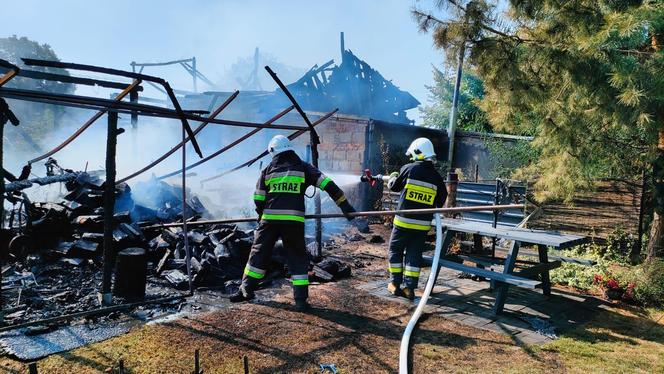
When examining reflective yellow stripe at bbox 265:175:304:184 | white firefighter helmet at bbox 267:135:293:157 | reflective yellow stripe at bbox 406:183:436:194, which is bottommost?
reflective yellow stripe at bbox 406:183:436:194

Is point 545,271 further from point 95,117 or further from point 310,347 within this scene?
point 95,117

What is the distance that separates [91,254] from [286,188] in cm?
351

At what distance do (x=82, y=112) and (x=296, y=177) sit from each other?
2177 cm

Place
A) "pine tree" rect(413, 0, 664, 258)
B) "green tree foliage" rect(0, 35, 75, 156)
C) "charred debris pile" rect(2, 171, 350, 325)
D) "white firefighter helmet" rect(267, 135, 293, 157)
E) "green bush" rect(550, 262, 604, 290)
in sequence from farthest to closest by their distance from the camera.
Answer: "green tree foliage" rect(0, 35, 75, 156), "green bush" rect(550, 262, 604, 290), "charred debris pile" rect(2, 171, 350, 325), "white firefighter helmet" rect(267, 135, 293, 157), "pine tree" rect(413, 0, 664, 258)

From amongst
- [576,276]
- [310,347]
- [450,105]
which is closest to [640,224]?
[576,276]

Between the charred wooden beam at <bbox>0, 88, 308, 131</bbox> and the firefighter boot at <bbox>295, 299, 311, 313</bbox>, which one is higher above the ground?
the charred wooden beam at <bbox>0, 88, 308, 131</bbox>

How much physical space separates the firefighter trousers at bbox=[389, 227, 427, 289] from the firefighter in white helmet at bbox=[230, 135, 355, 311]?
1.10 metres

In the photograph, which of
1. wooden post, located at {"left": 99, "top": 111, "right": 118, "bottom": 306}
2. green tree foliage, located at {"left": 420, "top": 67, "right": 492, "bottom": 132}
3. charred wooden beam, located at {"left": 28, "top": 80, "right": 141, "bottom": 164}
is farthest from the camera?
green tree foliage, located at {"left": 420, "top": 67, "right": 492, "bottom": 132}

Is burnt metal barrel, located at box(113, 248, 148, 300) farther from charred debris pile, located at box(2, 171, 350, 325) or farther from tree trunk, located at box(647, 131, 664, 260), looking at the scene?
tree trunk, located at box(647, 131, 664, 260)

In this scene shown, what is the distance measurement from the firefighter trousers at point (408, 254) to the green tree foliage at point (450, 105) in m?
16.2

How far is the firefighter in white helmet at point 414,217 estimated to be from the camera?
19.9ft

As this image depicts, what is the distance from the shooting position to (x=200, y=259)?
7.08 metres

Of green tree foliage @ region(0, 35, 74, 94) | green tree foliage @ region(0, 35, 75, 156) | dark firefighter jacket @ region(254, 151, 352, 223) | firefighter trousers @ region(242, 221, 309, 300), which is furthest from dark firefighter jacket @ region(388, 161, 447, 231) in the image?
green tree foliage @ region(0, 35, 74, 94)

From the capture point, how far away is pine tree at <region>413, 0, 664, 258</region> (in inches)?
203
